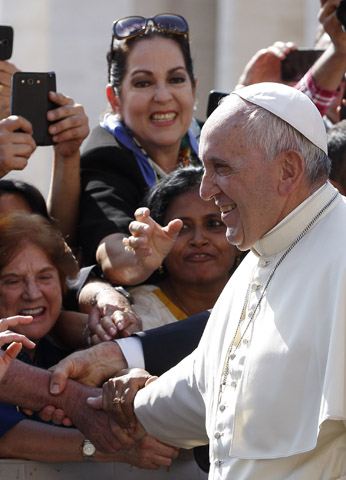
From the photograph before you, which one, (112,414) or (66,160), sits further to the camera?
(66,160)

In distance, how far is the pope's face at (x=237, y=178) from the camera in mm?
3209

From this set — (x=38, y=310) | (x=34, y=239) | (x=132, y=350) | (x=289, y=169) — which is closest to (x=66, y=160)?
(x=34, y=239)

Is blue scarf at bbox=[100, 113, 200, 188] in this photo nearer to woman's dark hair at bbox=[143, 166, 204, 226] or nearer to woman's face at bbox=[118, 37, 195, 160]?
woman's face at bbox=[118, 37, 195, 160]

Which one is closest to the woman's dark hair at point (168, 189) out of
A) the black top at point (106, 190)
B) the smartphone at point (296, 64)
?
the black top at point (106, 190)

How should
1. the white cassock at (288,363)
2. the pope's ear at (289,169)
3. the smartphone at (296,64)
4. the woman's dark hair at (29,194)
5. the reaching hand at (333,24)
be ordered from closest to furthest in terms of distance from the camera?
the white cassock at (288,363)
the pope's ear at (289,169)
the woman's dark hair at (29,194)
the reaching hand at (333,24)
the smartphone at (296,64)

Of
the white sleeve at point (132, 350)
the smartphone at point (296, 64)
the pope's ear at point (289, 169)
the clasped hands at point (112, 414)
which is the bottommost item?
the clasped hands at point (112, 414)

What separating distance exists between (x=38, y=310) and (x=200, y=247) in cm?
69

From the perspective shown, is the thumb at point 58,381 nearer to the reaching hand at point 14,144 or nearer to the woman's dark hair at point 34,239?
the woman's dark hair at point 34,239

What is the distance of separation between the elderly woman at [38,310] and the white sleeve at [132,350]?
282 millimetres

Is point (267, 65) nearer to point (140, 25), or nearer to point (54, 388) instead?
point (140, 25)

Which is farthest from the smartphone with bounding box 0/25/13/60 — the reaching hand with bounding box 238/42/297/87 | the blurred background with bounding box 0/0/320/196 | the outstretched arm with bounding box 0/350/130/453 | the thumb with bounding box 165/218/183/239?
the blurred background with bounding box 0/0/320/196

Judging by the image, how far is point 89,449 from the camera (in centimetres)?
391

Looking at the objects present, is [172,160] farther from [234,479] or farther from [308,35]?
[308,35]

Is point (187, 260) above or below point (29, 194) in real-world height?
below
